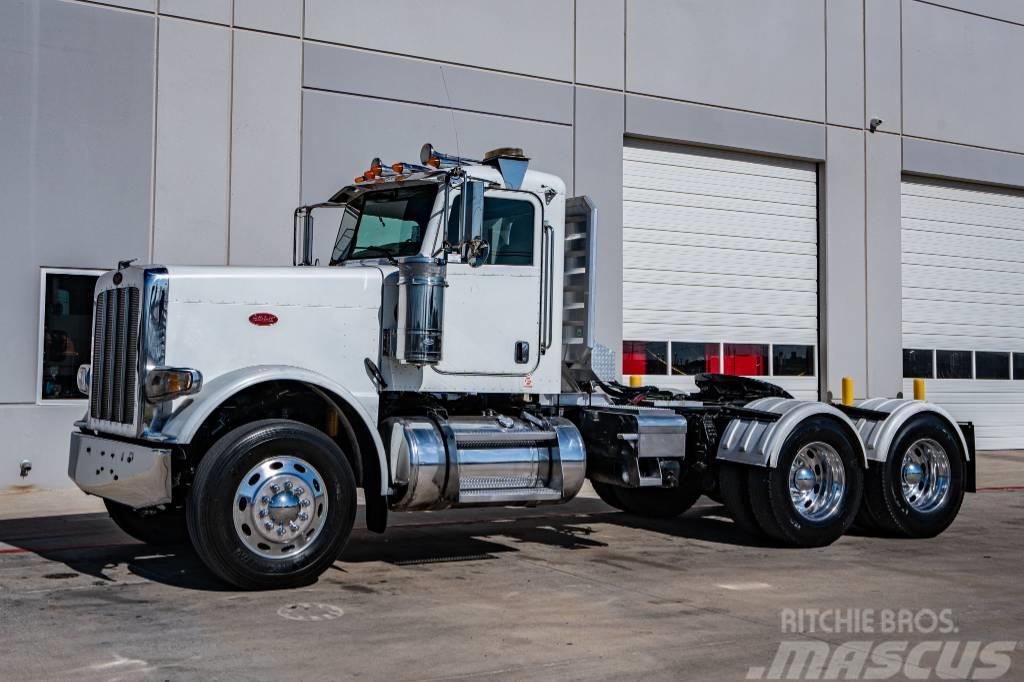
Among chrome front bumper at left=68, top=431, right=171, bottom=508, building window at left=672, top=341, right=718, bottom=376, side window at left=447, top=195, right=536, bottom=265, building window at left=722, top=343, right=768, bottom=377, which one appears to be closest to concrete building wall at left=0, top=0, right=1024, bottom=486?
building window at left=722, top=343, right=768, bottom=377

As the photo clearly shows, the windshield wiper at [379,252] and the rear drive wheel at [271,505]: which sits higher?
the windshield wiper at [379,252]

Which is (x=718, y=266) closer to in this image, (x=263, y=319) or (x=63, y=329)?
(x=63, y=329)

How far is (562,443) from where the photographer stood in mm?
9070

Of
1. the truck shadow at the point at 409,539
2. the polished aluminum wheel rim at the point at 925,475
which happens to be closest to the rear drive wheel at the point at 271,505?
the truck shadow at the point at 409,539

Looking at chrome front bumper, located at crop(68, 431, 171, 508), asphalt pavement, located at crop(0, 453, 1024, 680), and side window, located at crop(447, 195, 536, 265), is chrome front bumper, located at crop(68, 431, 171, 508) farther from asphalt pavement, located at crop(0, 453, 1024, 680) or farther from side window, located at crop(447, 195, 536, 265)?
side window, located at crop(447, 195, 536, 265)

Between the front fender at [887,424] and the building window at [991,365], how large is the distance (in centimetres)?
1159

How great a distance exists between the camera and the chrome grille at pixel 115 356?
8.00m

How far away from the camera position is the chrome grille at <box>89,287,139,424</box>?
800 cm

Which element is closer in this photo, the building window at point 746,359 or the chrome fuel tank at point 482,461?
the chrome fuel tank at point 482,461

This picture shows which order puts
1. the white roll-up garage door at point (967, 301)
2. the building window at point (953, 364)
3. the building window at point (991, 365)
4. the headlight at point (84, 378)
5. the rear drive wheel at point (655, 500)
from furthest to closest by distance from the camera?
the building window at point (991, 365) < the building window at point (953, 364) < the white roll-up garage door at point (967, 301) < the rear drive wheel at point (655, 500) < the headlight at point (84, 378)

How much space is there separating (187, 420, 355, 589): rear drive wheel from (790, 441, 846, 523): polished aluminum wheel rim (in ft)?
13.6

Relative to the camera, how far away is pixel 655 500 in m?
A: 11.6

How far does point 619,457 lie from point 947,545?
10.3 ft

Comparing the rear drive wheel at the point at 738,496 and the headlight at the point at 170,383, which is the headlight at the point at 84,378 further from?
the rear drive wheel at the point at 738,496
